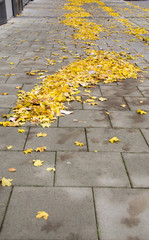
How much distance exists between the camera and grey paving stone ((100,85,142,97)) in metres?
5.50

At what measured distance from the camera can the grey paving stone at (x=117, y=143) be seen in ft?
12.0

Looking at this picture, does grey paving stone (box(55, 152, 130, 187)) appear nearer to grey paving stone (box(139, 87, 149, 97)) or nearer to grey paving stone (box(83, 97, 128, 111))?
grey paving stone (box(83, 97, 128, 111))

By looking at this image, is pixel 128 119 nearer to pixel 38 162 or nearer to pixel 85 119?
pixel 85 119

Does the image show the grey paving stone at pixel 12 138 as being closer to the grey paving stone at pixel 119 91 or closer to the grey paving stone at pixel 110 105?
the grey paving stone at pixel 110 105

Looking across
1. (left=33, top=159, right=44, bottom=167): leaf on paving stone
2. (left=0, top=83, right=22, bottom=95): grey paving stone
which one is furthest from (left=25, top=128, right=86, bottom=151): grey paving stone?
(left=0, top=83, right=22, bottom=95): grey paving stone

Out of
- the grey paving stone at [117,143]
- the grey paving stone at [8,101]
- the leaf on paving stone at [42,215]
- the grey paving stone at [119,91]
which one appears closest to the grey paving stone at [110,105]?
the grey paving stone at [119,91]

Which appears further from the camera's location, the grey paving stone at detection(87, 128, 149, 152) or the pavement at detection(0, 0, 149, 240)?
the grey paving stone at detection(87, 128, 149, 152)

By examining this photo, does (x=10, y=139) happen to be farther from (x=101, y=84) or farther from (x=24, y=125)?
(x=101, y=84)

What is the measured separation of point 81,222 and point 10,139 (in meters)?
A: 1.84

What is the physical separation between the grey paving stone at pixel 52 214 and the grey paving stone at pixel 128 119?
171cm

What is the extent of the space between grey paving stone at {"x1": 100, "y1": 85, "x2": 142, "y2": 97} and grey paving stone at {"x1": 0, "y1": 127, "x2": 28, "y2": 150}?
2.26 m

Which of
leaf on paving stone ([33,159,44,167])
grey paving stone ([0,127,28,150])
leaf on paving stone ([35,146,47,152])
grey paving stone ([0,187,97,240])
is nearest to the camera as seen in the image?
grey paving stone ([0,187,97,240])

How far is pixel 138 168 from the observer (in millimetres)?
3287

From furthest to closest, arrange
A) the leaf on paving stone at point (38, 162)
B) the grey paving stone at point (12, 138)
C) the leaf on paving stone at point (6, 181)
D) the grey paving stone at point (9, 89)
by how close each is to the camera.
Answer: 1. the grey paving stone at point (9, 89)
2. the grey paving stone at point (12, 138)
3. the leaf on paving stone at point (38, 162)
4. the leaf on paving stone at point (6, 181)
